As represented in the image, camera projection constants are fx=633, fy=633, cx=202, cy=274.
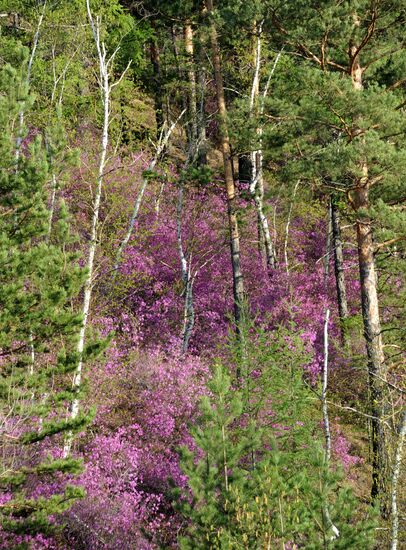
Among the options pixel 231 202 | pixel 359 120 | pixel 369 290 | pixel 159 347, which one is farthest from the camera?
pixel 231 202

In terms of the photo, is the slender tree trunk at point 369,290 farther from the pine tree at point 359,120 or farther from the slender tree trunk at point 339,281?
the slender tree trunk at point 339,281

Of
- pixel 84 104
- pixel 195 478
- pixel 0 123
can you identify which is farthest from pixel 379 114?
pixel 84 104

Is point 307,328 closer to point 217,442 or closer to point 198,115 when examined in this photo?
point 198,115

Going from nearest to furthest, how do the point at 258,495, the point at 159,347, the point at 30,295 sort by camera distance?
the point at 258,495 < the point at 30,295 < the point at 159,347

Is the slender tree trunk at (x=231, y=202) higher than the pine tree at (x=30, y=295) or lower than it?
higher

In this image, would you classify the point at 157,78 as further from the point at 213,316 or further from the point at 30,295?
the point at 30,295

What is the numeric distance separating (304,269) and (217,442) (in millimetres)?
13344

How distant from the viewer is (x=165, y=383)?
1323 cm

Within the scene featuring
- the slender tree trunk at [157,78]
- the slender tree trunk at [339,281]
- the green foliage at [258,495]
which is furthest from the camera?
the slender tree trunk at [157,78]

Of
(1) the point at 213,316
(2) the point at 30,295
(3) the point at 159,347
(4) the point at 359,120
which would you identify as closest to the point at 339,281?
(1) the point at 213,316

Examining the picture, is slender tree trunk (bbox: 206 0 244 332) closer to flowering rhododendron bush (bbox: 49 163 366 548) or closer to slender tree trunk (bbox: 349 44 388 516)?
flowering rhododendron bush (bbox: 49 163 366 548)

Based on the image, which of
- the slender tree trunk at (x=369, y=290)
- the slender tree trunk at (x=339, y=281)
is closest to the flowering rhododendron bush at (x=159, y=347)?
the slender tree trunk at (x=339, y=281)

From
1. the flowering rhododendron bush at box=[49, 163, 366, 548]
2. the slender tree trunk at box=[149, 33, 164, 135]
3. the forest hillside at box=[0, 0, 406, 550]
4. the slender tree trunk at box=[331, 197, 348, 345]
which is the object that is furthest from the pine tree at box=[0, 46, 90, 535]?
the slender tree trunk at box=[149, 33, 164, 135]

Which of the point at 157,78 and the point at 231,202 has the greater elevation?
the point at 157,78
